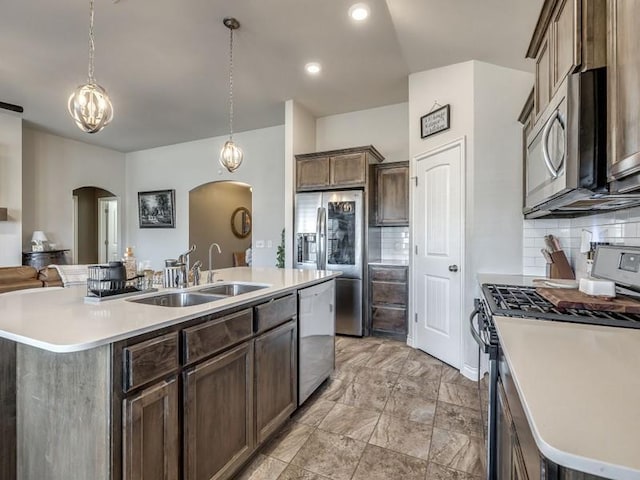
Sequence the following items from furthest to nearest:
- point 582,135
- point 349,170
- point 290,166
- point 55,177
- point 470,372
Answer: point 55,177
point 290,166
point 349,170
point 470,372
point 582,135

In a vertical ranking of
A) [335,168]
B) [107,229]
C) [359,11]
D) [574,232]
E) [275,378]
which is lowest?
[275,378]

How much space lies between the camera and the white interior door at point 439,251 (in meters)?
3.13

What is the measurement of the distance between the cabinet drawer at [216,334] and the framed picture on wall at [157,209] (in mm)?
5600

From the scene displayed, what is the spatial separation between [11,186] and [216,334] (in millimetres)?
5866

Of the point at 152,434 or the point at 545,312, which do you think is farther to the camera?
the point at 545,312

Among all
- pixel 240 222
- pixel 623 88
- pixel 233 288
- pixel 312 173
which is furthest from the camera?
pixel 240 222

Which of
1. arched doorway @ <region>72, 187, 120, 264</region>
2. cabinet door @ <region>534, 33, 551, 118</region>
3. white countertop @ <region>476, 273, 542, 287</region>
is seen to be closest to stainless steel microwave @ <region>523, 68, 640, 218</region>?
cabinet door @ <region>534, 33, 551, 118</region>

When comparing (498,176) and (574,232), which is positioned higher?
(498,176)

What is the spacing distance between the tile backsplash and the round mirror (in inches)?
249

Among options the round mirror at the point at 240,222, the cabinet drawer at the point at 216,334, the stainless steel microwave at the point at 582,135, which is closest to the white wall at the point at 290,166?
the cabinet drawer at the point at 216,334

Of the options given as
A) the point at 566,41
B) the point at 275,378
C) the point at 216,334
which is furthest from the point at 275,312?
the point at 566,41

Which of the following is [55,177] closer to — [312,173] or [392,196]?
[312,173]

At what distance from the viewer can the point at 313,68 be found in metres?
3.72

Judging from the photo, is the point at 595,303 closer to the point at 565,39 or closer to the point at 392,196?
the point at 565,39
